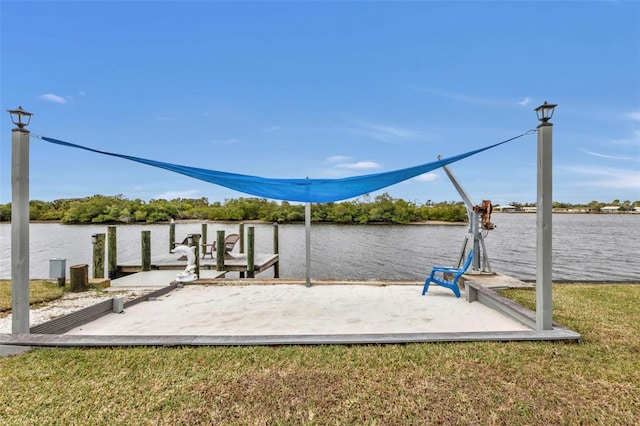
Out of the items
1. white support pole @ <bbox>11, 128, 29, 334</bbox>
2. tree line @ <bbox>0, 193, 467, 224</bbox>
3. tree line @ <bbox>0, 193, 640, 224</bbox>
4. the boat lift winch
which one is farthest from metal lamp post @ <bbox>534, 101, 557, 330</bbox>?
tree line @ <bbox>0, 193, 640, 224</bbox>

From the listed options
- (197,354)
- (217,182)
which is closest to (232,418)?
(197,354)

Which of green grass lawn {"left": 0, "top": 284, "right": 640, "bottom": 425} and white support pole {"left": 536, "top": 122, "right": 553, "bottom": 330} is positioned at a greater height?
white support pole {"left": 536, "top": 122, "right": 553, "bottom": 330}

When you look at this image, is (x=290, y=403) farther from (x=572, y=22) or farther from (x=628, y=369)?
(x=572, y=22)

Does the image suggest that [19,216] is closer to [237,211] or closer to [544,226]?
[544,226]

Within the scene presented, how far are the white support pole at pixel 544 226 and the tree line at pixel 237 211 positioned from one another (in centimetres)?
2733

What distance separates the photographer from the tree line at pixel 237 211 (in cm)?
3138

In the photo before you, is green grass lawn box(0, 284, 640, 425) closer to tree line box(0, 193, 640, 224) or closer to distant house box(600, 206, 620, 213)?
tree line box(0, 193, 640, 224)

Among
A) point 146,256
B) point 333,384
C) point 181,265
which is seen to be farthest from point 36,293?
point 333,384

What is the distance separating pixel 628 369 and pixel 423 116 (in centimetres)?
1247

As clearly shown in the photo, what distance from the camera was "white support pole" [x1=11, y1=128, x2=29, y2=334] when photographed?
247 centimetres

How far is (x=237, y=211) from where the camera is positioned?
108ft

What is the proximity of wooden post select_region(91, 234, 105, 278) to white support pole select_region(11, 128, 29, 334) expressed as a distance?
4872mm

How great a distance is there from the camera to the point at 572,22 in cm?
812

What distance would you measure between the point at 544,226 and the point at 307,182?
2.22 meters
